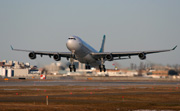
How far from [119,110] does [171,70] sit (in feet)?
281

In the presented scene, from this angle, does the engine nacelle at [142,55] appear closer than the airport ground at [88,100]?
No

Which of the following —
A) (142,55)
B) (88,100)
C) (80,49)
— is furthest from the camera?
(142,55)

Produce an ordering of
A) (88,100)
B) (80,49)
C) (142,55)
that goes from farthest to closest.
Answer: (142,55), (80,49), (88,100)

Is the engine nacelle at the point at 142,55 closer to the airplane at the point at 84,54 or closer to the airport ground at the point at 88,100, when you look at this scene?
the airplane at the point at 84,54

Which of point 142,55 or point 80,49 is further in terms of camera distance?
point 142,55

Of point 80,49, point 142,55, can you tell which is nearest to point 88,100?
point 80,49

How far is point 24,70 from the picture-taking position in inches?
6634

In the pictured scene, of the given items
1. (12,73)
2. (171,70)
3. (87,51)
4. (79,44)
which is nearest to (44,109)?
(79,44)

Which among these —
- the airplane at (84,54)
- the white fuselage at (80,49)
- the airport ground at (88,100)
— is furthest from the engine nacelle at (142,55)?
the airport ground at (88,100)

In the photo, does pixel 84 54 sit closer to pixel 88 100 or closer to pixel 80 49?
pixel 80 49

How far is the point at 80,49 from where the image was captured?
222 feet

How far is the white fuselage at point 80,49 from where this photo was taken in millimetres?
65938

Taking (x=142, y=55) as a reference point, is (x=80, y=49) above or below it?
above

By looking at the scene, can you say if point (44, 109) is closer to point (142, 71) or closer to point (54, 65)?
point (54, 65)
